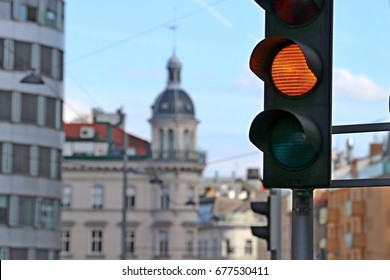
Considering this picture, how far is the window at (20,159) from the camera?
59344 mm

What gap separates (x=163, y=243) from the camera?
106562 millimetres

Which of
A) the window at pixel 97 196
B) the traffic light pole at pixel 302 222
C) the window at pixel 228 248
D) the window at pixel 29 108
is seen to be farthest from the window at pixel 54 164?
the window at pixel 228 248

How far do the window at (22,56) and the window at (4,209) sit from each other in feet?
20.0

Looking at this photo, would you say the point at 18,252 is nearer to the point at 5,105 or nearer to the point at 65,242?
the point at 5,105

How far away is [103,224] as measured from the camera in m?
107

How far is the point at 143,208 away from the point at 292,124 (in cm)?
10217

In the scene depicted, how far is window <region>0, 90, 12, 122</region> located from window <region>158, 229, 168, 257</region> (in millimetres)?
46465

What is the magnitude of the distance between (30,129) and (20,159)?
165 centimetres

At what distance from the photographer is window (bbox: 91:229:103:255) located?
105000mm

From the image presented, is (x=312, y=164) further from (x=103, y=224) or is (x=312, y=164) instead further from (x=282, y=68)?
(x=103, y=224)

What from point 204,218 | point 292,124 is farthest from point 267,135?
point 204,218

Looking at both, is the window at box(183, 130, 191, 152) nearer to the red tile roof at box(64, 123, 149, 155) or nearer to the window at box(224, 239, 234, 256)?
the red tile roof at box(64, 123, 149, 155)

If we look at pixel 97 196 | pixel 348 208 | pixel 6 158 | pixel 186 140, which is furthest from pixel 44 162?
pixel 186 140

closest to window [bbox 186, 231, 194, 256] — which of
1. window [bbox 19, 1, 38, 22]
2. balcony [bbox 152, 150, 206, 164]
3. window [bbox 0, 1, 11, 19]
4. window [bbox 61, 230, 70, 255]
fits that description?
balcony [bbox 152, 150, 206, 164]
